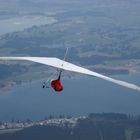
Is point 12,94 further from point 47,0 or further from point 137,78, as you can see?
point 47,0

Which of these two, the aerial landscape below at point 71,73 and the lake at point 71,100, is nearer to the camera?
the aerial landscape below at point 71,73

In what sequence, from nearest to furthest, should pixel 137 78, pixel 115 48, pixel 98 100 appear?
pixel 98 100
pixel 137 78
pixel 115 48

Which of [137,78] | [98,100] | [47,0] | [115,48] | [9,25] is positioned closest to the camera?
[98,100]

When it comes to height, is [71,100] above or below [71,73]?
below

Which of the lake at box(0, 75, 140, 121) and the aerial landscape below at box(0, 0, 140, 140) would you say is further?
the lake at box(0, 75, 140, 121)

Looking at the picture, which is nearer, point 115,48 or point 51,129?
point 51,129

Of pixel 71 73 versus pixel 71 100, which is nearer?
pixel 71 100

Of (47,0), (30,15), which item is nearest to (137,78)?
(30,15)
